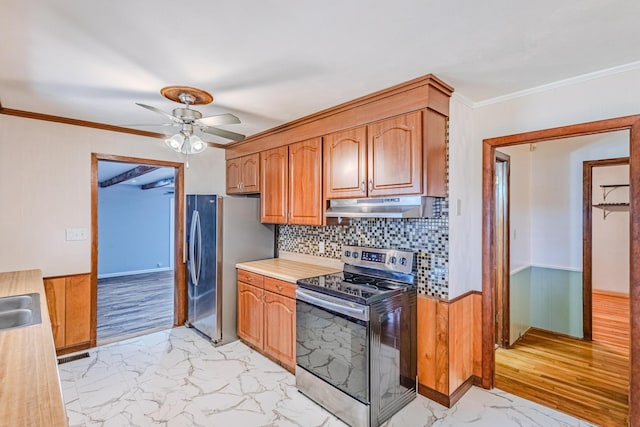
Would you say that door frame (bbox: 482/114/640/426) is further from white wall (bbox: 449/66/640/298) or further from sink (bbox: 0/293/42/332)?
sink (bbox: 0/293/42/332)

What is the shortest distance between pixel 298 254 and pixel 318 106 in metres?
1.69

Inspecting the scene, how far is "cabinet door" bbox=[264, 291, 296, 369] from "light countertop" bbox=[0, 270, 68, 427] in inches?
65.6

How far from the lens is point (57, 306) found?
125 inches

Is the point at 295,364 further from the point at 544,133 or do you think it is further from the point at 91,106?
the point at 91,106

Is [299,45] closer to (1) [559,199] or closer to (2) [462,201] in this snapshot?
(2) [462,201]

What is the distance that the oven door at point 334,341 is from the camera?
2131 mm

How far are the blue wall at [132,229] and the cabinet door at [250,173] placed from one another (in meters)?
5.41

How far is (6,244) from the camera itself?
9.66 ft

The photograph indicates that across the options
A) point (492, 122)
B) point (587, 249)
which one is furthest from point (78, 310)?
point (587, 249)

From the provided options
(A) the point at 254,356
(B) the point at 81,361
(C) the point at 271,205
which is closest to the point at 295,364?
(A) the point at 254,356

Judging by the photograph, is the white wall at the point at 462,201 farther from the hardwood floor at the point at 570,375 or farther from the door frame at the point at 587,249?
the door frame at the point at 587,249

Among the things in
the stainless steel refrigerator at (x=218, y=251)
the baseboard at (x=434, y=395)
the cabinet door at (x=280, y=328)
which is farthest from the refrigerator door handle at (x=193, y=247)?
the baseboard at (x=434, y=395)

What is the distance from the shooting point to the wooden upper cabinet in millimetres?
3779

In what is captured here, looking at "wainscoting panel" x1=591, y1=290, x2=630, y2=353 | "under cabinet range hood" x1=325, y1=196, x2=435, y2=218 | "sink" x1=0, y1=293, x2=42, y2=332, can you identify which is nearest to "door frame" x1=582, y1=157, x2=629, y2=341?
"wainscoting panel" x1=591, y1=290, x2=630, y2=353
